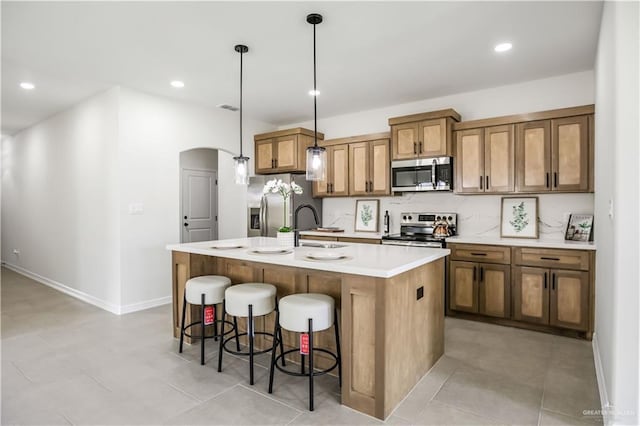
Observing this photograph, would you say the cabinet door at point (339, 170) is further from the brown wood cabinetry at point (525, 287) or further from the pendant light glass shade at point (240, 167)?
the pendant light glass shade at point (240, 167)

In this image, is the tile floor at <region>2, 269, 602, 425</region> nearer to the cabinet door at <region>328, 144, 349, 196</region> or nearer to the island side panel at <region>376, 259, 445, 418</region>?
the island side panel at <region>376, 259, 445, 418</region>

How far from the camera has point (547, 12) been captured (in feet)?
8.77

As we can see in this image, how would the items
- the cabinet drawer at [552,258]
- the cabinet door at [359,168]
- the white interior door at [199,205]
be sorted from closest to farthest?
the cabinet drawer at [552,258] < the cabinet door at [359,168] < the white interior door at [199,205]

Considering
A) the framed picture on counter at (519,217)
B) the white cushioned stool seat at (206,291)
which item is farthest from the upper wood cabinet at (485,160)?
the white cushioned stool seat at (206,291)

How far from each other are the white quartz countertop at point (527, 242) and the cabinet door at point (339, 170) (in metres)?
1.73

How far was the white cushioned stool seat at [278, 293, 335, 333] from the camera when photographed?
2.30m

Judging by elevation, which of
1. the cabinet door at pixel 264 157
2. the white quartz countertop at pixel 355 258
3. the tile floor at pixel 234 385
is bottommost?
the tile floor at pixel 234 385

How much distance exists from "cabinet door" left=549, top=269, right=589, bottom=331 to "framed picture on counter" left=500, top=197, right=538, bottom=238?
0.66m

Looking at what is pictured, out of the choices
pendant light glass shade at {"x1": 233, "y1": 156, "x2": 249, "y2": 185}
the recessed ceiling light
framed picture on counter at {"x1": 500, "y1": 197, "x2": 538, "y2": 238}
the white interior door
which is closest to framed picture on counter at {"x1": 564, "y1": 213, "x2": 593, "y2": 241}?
framed picture on counter at {"x1": 500, "y1": 197, "x2": 538, "y2": 238}

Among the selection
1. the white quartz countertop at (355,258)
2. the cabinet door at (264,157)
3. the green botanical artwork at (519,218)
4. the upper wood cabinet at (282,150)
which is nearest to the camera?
the white quartz countertop at (355,258)

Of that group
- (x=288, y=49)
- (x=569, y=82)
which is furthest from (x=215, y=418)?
(x=569, y=82)

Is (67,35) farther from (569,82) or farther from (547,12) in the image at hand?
(569,82)

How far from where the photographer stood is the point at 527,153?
12.8 feet

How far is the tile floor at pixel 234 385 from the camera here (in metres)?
2.16
